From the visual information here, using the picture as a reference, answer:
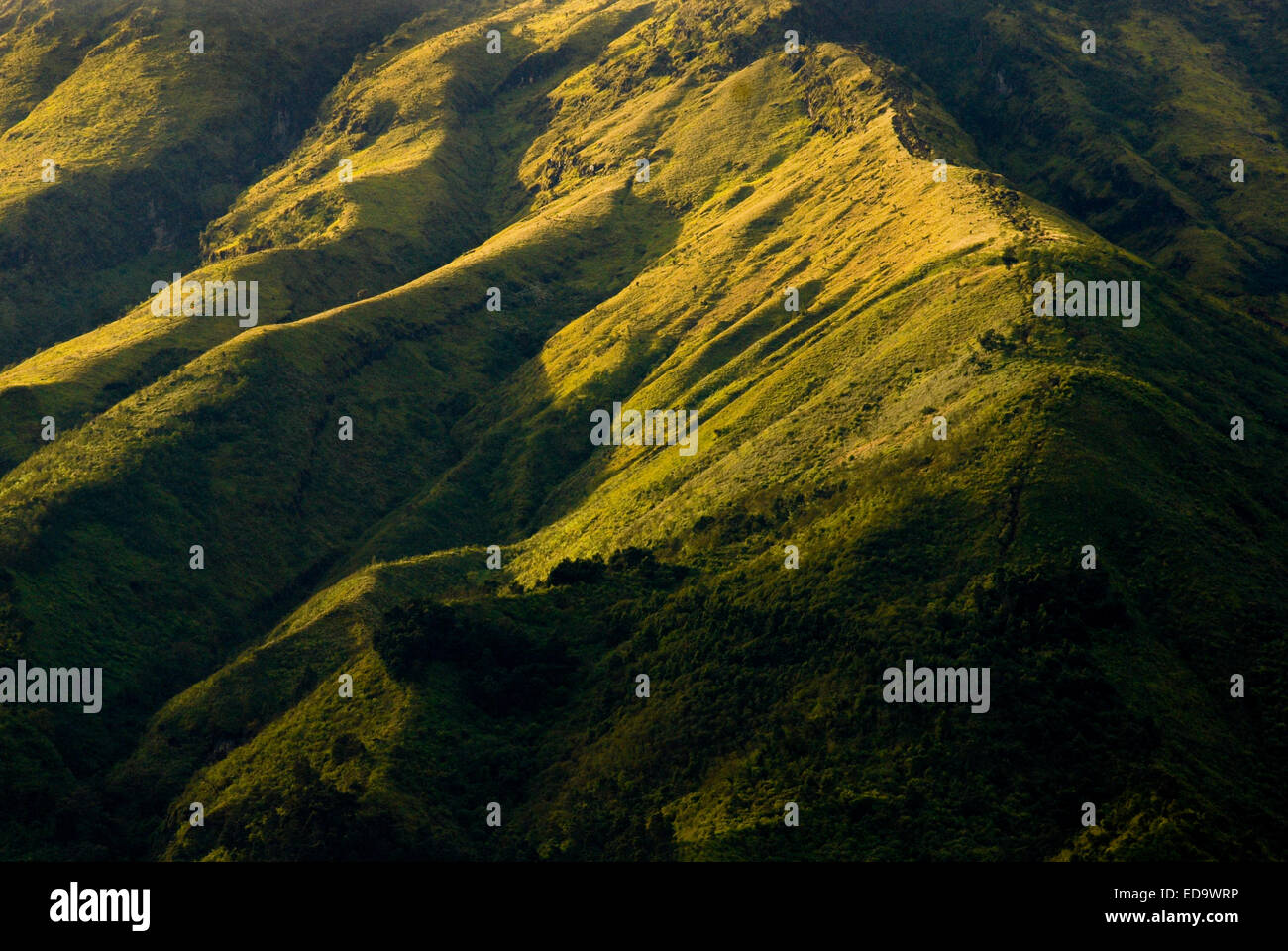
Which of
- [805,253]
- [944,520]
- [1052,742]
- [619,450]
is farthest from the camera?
[805,253]

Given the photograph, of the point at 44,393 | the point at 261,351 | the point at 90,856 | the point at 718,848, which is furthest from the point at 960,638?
the point at 44,393

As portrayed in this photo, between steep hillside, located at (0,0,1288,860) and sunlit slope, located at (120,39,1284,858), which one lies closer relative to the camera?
sunlit slope, located at (120,39,1284,858)

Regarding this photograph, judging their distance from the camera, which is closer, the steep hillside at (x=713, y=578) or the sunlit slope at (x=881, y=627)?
the sunlit slope at (x=881, y=627)

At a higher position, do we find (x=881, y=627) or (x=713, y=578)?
(x=713, y=578)

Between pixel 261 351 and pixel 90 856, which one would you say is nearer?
pixel 90 856

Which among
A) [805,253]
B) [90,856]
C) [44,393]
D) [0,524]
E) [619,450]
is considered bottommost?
[90,856]

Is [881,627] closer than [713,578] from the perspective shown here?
Yes

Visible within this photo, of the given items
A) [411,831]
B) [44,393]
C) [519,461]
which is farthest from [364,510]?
[411,831]
